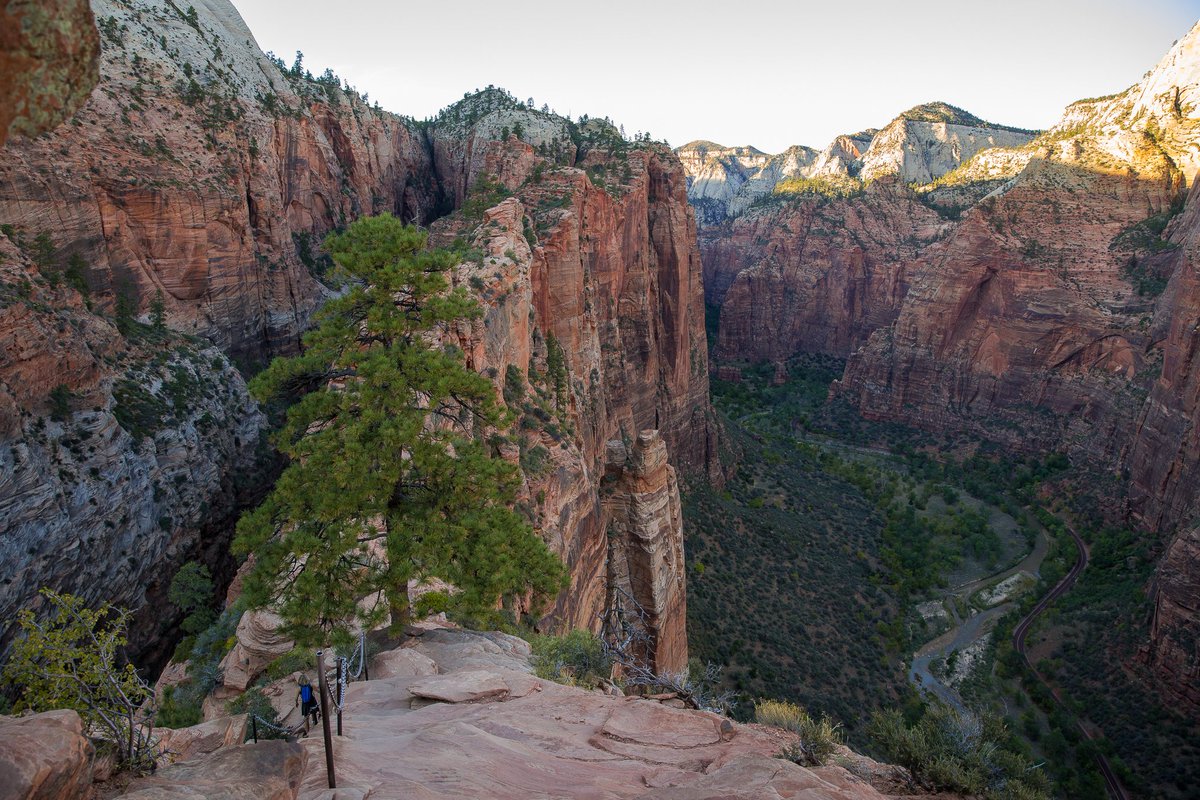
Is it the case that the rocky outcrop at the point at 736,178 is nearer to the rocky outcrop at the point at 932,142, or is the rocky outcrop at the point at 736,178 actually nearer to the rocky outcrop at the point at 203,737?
the rocky outcrop at the point at 932,142

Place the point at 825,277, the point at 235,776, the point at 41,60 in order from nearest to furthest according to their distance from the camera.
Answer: the point at 41,60, the point at 235,776, the point at 825,277

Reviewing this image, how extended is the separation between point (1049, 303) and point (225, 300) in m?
71.9

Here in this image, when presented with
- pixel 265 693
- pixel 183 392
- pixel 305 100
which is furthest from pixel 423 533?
pixel 305 100

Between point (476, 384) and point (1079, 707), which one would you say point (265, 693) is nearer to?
point (476, 384)

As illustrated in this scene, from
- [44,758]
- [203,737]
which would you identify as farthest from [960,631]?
[44,758]

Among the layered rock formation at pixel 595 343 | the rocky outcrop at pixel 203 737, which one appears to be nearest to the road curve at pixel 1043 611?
the layered rock formation at pixel 595 343

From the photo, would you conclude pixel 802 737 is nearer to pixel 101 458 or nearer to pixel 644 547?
pixel 644 547

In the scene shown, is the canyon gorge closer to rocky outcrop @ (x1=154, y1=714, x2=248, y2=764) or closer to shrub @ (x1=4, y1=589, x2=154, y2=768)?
rocky outcrop @ (x1=154, y1=714, x2=248, y2=764)

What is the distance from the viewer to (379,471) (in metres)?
9.54

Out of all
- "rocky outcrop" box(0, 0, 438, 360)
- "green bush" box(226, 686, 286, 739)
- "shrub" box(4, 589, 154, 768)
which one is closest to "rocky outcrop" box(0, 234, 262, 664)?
"rocky outcrop" box(0, 0, 438, 360)

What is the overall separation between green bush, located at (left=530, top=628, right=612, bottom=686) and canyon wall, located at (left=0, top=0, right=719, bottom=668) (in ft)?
13.1

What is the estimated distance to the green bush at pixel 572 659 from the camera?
34.6 ft

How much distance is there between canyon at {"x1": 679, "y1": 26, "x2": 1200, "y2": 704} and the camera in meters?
42.6

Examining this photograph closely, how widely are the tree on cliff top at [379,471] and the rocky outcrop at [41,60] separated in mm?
5527
